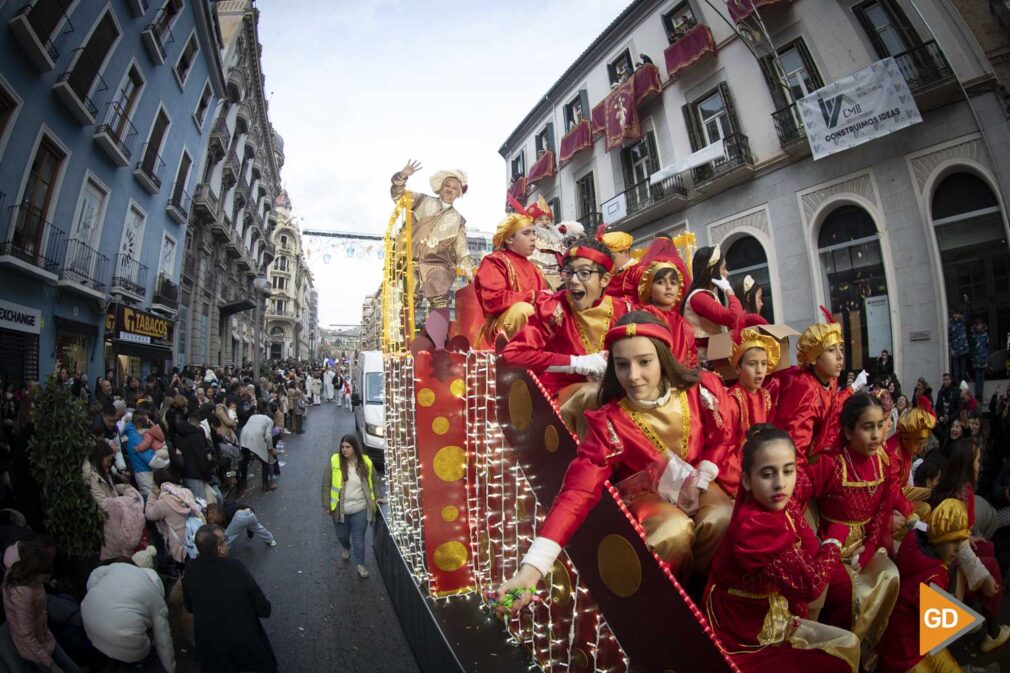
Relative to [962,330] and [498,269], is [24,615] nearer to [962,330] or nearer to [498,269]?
[498,269]

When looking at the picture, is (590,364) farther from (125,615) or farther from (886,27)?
(886,27)

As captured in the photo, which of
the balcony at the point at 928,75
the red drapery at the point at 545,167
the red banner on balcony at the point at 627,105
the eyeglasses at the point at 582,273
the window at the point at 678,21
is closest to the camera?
the eyeglasses at the point at 582,273

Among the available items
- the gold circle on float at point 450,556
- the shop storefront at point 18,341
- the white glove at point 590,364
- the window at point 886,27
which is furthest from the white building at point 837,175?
the shop storefront at point 18,341

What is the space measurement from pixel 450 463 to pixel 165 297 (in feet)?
58.4

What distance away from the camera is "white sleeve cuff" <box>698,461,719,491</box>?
Result: 2.05 m

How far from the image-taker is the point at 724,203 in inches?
512

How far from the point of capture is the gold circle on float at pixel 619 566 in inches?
64.8

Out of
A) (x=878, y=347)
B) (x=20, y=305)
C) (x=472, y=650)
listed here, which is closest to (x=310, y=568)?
(x=472, y=650)

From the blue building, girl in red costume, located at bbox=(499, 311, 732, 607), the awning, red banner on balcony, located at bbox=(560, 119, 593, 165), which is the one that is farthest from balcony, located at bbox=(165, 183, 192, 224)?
girl in red costume, located at bbox=(499, 311, 732, 607)

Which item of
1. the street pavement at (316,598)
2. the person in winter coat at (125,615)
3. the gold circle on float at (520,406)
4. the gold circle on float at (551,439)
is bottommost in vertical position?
the street pavement at (316,598)

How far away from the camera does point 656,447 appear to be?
2.10 meters

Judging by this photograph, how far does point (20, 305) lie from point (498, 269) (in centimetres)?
1059

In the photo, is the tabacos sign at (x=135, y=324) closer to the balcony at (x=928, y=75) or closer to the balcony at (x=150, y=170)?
the balcony at (x=150, y=170)

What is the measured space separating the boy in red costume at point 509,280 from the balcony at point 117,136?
1279 cm
